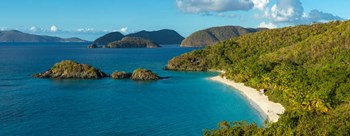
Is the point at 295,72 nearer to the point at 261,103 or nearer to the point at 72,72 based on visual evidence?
the point at 261,103

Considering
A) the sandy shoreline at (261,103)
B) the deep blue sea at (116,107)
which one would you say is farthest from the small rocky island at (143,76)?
the sandy shoreline at (261,103)

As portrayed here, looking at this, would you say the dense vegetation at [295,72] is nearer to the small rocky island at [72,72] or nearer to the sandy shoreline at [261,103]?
the sandy shoreline at [261,103]

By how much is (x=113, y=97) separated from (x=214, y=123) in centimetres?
3521

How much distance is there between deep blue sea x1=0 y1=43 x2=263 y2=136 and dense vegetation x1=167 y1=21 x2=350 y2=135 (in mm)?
9188

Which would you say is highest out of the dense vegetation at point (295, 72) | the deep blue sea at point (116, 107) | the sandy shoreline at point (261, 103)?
the dense vegetation at point (295, 72)

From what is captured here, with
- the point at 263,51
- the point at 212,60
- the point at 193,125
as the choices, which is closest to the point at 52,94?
the point at 193,125

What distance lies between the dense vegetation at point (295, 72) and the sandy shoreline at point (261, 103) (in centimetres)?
186

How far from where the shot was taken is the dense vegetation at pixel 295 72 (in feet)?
166

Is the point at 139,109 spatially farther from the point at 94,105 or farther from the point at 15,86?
the point at 15,86

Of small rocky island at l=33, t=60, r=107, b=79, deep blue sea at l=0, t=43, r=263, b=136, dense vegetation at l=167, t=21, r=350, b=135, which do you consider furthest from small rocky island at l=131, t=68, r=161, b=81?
dense vegetation at l=167, t=21, r=350, b=135

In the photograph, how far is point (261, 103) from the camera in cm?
8588

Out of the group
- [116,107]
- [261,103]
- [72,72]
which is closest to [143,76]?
[72,72]

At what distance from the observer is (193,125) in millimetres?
68812

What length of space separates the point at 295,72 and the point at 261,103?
50.3 feet
